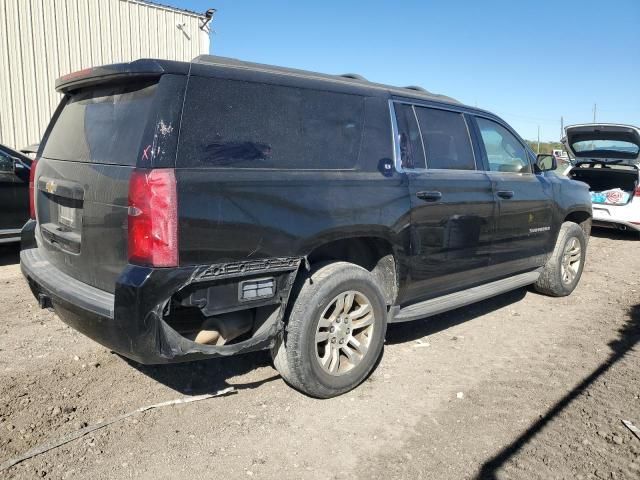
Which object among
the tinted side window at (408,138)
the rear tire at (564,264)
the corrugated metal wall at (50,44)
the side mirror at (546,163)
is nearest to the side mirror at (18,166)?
the corrugated metal wall at (50,44)

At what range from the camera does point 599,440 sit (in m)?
3.08

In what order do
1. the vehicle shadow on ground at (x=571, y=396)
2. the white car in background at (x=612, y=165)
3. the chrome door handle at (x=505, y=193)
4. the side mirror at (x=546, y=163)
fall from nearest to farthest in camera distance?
the vehicle shadow on ground at (x=571, y=396)
the chrome door handle at (x=505, y=193)
the side mirror at (x=546, y=163)
the white car in background at (x=612, y=165)

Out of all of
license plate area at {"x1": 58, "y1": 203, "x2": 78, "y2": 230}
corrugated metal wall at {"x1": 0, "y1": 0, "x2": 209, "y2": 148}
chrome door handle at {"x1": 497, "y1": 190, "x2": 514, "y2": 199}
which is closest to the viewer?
license plate area at {"x1": 58, "y1": 203, "x2": 78, "y2": 230}

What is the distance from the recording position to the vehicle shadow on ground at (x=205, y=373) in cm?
361

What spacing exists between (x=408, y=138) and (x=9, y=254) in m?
6.01

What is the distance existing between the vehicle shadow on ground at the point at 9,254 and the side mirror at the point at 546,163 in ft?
20.4

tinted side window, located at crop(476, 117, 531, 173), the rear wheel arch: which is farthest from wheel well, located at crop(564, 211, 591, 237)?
tinted side window, located at crop(476, 117, 531, 173)

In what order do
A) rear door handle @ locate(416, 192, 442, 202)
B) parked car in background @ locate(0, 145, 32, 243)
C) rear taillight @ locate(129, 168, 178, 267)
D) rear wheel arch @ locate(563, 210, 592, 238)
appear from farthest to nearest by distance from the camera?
parked car in background @ locate(0, 145, 32, 243) → rear wheel arch @ locate(563, 210, 592, 238) → rear door handle @ locate(416, 192, 442, 202) → rear taillight @ locate(129, 168, 178, 267)

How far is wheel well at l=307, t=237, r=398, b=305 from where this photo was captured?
12.1 ft

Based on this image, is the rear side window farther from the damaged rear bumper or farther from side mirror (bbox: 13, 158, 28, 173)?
side mirror (bbox: 13, 158, 28, 173)

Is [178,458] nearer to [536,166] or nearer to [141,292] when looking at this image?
[141,292]

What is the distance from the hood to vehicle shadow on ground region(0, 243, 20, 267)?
8606mm

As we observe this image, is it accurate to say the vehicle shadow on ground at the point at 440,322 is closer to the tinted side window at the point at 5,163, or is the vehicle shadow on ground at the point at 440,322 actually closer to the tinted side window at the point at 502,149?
the tinted side window at the point at 502,149

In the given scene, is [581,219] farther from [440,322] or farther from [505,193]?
[440,322]
